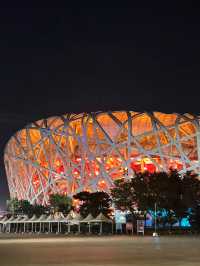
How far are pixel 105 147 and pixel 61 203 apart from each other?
1562 centimetres

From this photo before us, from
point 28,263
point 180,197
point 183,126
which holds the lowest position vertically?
point 28,263

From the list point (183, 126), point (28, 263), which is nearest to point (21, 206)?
point (183, 126)

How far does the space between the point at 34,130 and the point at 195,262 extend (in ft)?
271

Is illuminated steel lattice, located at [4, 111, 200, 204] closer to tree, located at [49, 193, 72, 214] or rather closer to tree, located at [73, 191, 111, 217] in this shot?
tree, located at [49, 193, 72, 214]

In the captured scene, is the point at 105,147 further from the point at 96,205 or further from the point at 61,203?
the point at 96,205

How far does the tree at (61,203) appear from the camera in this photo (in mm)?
81562

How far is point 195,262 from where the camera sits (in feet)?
60.7

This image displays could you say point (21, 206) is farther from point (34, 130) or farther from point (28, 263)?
point (28, 263)

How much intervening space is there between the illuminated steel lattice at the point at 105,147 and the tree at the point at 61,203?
25.5ft

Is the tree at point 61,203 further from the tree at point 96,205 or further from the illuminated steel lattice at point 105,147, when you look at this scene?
the tree at point 96,205

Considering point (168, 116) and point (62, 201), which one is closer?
point (62, 201)

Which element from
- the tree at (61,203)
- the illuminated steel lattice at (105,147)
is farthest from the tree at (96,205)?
the illuminated steel lattice at (105,147)

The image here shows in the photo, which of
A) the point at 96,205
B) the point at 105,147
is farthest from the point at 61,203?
the point at 105,147

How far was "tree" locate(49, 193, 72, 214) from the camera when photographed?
268 ft
